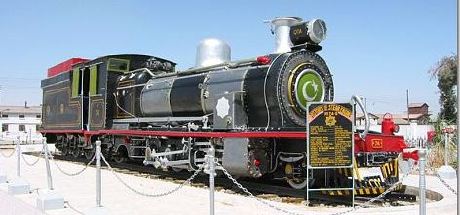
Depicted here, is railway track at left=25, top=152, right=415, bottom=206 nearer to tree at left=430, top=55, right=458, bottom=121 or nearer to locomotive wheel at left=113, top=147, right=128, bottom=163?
locomotive wheel at left=113, top=147, right=128, bottom=163

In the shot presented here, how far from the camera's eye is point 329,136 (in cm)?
945

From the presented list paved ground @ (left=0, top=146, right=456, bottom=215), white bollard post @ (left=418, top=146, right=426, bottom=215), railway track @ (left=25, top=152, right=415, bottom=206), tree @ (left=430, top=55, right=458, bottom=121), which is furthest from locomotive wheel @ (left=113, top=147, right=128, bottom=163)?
tree @ (left=430, top=55, right=458, bottom=121)

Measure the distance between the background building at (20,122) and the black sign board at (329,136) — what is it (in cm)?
4398

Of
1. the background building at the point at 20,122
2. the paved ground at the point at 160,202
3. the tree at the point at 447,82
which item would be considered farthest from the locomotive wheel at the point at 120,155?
the background building at the point at 20,122

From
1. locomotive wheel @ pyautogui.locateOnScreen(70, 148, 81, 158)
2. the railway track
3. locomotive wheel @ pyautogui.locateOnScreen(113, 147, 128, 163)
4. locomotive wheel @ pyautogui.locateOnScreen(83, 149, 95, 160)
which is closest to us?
the railway track

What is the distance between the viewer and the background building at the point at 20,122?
53.8m

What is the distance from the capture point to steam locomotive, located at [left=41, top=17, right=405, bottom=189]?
1052cm

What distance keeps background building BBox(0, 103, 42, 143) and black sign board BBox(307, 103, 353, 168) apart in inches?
1732

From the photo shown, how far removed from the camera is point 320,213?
27.3 ft

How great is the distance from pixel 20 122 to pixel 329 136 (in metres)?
78.6

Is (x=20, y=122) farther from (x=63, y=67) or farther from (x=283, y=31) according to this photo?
(x=283, y=31)

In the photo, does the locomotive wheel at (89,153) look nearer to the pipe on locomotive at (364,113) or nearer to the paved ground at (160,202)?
the paved ground at (160,202)

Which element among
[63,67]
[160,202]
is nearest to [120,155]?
[63,67]

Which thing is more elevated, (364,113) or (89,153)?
(364,113)
